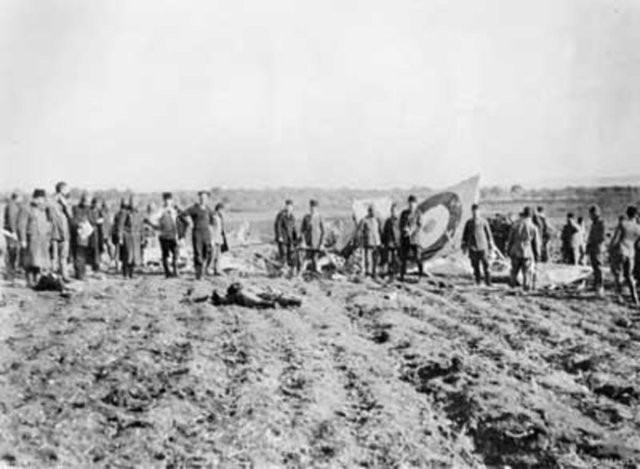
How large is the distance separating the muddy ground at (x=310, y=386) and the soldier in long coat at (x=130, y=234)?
3.14 m

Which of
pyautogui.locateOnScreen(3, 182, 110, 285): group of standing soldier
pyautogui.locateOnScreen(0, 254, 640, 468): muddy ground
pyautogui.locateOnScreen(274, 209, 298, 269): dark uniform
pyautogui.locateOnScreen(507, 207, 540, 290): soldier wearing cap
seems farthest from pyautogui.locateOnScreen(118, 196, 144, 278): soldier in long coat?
pyautogui.locateOnScreen(507, 207, 540, 290): soldier wearing cap

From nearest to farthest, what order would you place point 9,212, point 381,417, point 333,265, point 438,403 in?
point 381,417
point 438,403
point 9,212
point 333,265

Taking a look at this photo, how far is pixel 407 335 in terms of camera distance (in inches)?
428

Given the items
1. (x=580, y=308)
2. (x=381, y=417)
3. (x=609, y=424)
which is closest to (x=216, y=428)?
(x=381, y=417)

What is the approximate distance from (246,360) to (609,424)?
12.2ft

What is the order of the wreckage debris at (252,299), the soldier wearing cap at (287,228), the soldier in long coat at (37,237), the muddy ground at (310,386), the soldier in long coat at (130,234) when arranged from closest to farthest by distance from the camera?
the muddy ground at (310,386)
the wreckage debris at (252,299)
the soldier in long coat at (37,237)
the soldier in long coat at (130,234)
the soldier wearing cap at (287,228)

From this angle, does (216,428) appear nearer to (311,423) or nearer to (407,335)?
(311,423)

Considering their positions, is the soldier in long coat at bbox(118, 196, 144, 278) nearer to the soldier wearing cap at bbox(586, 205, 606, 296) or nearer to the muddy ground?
the muddy ground

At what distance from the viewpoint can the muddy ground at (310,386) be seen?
6.71 metres

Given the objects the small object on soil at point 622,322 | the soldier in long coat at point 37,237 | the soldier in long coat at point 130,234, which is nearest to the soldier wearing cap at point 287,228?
the soldier in long coat at point 130,234

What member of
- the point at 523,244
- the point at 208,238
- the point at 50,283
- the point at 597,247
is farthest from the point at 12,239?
the point at 597,247

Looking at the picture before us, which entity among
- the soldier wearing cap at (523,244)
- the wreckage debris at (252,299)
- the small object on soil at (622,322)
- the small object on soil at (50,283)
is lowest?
the small object on soil at (622,322)

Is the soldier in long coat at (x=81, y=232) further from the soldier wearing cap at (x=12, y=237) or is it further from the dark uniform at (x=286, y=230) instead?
the dark uniform at (x=286, y=230)

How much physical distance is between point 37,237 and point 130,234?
2.37m
